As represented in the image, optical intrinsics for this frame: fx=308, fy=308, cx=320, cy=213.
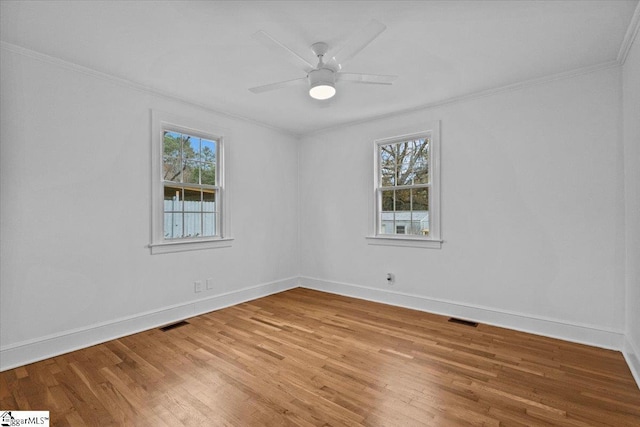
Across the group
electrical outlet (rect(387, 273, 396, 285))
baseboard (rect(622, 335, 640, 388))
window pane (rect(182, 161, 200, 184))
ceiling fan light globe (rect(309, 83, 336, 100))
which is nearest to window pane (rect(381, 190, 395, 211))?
electrical outlet (rect(387, 273, 396, 285))

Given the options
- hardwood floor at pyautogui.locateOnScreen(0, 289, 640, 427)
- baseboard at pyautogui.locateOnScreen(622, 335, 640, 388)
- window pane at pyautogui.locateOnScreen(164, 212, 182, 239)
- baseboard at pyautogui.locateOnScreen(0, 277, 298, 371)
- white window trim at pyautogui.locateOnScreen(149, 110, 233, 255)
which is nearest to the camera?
hardwood floor at pyautogui.locateOnScreen(0, 289, 640, 427)

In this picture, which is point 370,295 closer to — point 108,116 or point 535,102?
point 535,102

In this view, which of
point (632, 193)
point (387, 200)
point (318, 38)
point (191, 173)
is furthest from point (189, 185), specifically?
point (632, 193)

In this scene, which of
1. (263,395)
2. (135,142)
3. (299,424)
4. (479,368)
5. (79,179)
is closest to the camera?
(299,424)

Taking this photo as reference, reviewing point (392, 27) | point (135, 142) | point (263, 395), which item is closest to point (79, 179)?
point (135, 142)

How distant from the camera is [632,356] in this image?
2523mm

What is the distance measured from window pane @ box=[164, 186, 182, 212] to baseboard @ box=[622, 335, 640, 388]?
4604 millimetres

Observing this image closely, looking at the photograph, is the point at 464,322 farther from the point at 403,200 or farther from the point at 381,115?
the point at 381,115

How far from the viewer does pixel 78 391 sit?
2201mm

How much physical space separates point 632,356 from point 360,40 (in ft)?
10.9

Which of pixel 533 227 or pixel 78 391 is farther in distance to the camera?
pixel 533 227

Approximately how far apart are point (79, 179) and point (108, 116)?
714 millimetres

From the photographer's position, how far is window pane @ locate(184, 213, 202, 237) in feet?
12.9

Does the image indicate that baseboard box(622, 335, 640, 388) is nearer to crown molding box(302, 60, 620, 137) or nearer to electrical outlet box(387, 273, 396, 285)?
electrical outlet box(387, 273, 396, 285)
